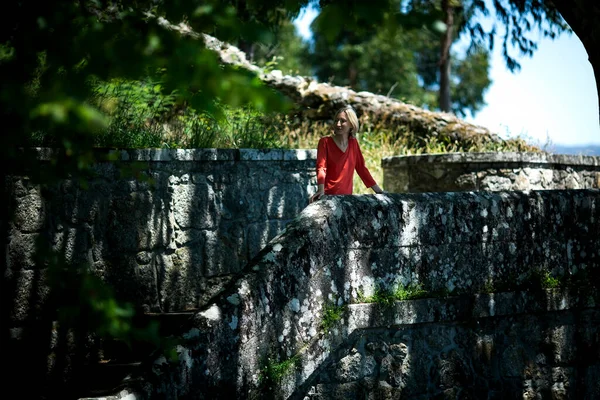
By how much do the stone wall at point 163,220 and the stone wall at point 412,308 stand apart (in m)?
1.93

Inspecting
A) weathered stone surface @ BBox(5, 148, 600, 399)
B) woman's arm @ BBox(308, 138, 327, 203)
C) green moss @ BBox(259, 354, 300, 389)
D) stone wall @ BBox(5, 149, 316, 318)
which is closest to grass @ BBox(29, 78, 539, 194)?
stone wall @ BBox(5, 149, 316, 318)

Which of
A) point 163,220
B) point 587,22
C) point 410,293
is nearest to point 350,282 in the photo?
point 410,293

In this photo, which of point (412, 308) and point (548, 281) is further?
point (548, 281)

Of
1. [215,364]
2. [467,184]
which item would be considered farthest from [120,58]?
[467,184]

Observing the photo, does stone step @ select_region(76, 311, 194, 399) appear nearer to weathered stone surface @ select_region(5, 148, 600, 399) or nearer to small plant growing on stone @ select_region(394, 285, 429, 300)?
weathered stone surface @ select_region(5, 148, 600, 399)

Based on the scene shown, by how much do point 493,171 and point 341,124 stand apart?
3.40 metres

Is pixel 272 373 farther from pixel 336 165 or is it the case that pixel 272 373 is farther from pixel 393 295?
pixel 336 165

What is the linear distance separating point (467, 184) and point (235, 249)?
3508mm

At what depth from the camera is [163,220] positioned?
20.1ft

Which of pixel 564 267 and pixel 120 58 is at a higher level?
pixel 120 58

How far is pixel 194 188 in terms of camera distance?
6293 millimetres

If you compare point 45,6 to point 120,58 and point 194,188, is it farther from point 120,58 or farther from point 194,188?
point 194,188

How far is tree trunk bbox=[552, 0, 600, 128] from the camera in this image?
16.9ft

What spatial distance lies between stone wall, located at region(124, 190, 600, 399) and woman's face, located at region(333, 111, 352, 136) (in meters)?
1.14
